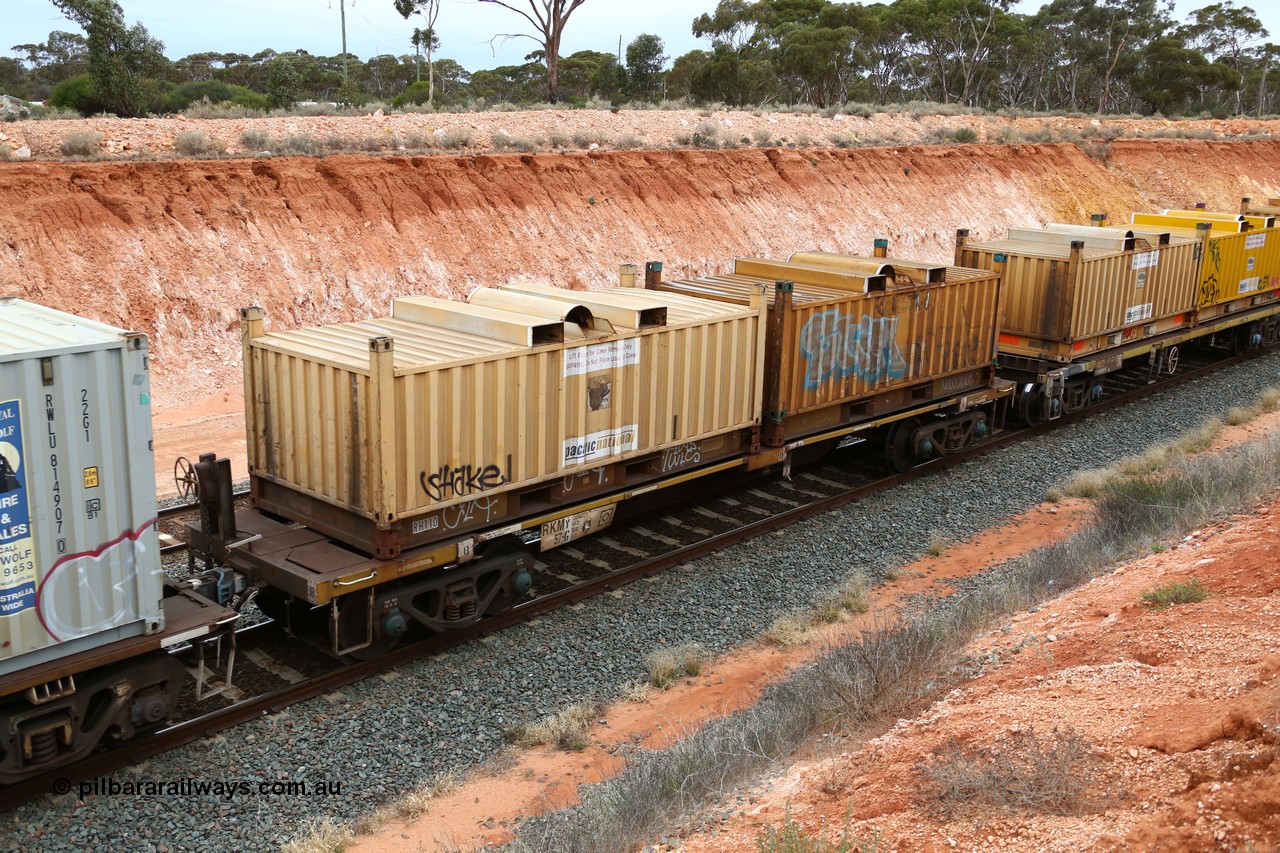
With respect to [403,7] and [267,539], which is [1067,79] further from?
[267,539]

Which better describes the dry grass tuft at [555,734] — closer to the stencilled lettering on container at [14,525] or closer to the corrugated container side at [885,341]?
the stencilled lettering on container at [14,525]

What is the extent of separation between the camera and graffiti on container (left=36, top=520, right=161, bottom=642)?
7555mm

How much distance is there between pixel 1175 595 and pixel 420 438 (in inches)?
260

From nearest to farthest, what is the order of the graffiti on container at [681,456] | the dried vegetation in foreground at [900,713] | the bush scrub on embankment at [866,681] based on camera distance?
1. the dried vegetation in foreground at [900,713]
2. the bush scrub on embankment at [866,681]
3. the graffiti on container at [681,456]

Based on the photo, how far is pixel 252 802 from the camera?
8.16m

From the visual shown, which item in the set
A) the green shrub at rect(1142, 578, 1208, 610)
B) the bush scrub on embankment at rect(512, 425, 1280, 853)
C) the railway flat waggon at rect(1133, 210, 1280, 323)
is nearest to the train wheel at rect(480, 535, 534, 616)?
the bush scrub on embankment at rect(512, 425, 1280, 853)

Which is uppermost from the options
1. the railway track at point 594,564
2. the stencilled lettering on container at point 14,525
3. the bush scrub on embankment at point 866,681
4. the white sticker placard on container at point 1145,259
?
the white sticker placard on container at point 1145,259

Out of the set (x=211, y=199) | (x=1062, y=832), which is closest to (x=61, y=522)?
(x=1062, y=832)

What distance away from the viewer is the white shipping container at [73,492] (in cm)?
721

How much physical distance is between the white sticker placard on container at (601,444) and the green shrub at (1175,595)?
529cm

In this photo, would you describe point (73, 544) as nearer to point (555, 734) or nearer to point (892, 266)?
point (555, 734)

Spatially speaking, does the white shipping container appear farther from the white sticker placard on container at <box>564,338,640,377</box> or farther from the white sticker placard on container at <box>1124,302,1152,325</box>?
the white sticker placard on container at <box>1124,302,1152,325</box>

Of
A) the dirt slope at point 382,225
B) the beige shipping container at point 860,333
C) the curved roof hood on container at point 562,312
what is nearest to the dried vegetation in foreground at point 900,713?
the beige shipping container at point 860,333

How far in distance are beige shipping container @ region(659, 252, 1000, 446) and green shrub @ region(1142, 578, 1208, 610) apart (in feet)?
18.0
